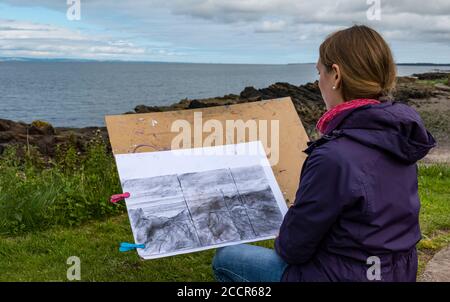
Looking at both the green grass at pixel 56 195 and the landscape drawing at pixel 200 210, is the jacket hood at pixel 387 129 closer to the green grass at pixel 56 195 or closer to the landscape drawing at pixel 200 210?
the landscape drawing at pixel 200 210

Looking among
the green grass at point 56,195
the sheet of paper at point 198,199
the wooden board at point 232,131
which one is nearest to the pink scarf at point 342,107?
the sheet of paper at point 198,199

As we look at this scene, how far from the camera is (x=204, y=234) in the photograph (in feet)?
11.5

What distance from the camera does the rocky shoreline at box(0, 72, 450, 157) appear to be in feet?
45.1

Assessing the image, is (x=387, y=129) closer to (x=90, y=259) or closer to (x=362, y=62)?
(x=362, y=62)

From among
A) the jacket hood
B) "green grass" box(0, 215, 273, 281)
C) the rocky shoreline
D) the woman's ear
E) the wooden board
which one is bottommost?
the rocky shoreline

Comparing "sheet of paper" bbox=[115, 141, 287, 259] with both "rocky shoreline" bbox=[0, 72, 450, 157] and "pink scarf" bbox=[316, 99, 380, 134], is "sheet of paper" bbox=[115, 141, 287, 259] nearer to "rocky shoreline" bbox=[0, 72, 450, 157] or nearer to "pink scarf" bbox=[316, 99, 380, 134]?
"pink scarf" bbox=[316, 99, 380, 134]

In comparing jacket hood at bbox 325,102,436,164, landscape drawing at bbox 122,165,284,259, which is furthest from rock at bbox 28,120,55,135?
jacket hood at bbox 325,102,436,164

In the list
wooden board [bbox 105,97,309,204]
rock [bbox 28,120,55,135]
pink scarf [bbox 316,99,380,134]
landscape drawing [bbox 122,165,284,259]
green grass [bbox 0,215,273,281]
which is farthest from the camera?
rock [bbox 28,120,55,135]

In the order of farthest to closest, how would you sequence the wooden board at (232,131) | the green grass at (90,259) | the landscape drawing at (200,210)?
the green grass at (90,259)
the wooden board at (232,131)
the landscape drawing at (200,210)

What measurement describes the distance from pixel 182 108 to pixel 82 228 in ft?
49.0

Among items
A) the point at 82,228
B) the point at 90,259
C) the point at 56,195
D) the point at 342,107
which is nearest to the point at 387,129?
the point at 342,107

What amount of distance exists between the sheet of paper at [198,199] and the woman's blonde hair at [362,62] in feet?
4.22

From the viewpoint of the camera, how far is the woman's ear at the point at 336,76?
2.56 m
